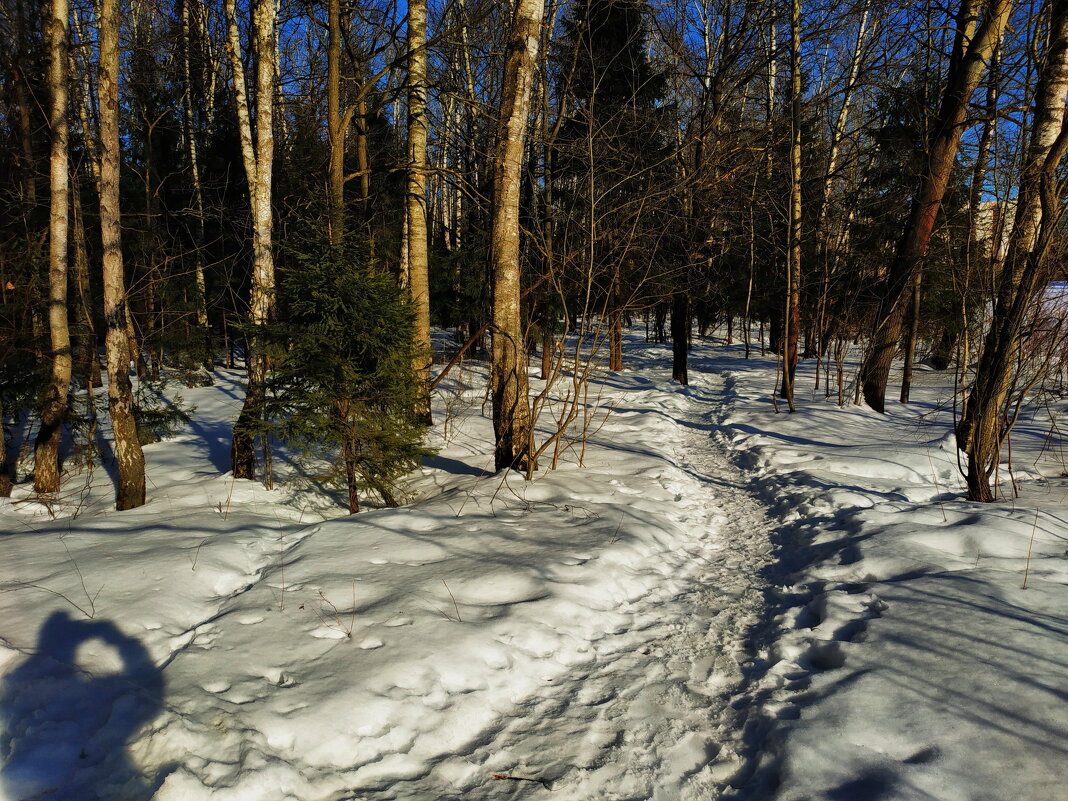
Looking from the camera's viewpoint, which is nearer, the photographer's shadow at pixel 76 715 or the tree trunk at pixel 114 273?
the photographer's shadow at pixel 76 715

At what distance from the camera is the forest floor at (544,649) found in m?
2.33

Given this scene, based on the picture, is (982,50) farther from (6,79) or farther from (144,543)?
(6,79)

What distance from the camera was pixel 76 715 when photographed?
2.44 metres

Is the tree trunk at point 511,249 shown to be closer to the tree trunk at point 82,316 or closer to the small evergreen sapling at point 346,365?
→ the small evergreen sapling at point 346,365

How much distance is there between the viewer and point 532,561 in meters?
4.28

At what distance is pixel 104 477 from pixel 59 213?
366 cm

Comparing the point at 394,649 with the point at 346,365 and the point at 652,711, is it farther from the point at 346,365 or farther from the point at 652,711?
the point at 346,365

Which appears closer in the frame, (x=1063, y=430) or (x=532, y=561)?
(x=532, y=561)

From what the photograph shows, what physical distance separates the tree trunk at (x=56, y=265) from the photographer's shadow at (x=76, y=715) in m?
5.24

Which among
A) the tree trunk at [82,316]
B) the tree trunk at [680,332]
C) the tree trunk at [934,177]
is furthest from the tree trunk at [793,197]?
the tree trunk at [82,316]

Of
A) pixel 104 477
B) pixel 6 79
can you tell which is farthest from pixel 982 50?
pixel 6 79

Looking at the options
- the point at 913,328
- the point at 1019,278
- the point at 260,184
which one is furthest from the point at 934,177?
the point at 260,184

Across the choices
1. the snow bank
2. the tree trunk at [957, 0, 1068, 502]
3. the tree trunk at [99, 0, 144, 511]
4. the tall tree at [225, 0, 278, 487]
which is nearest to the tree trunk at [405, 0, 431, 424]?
the tall tree at [225, 0, 278, 487]

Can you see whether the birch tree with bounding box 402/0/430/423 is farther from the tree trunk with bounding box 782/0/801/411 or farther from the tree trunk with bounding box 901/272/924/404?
the tree trunk with bounding box 901/272/924/404
